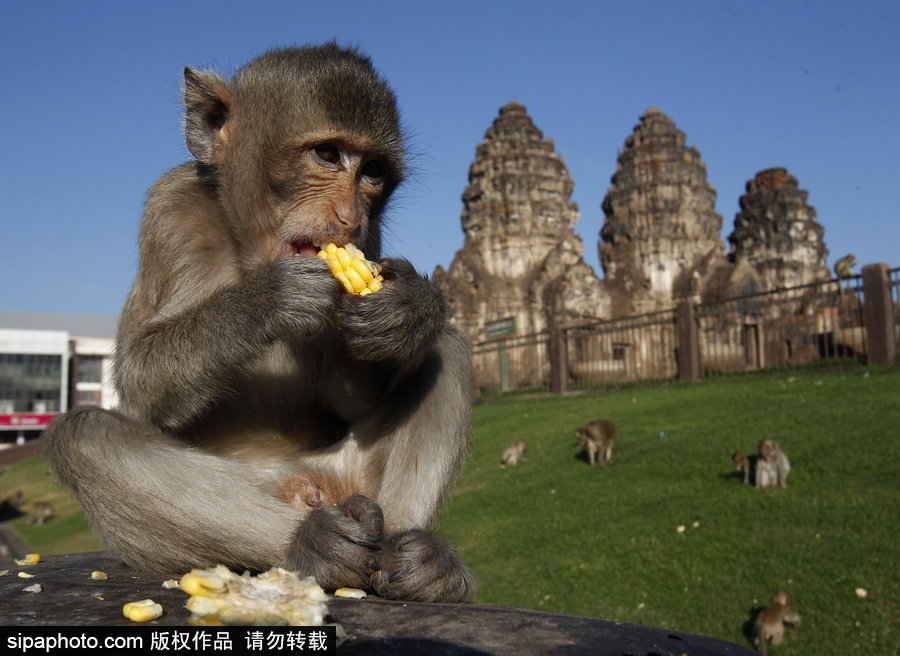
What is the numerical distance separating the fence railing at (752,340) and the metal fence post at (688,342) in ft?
0.08

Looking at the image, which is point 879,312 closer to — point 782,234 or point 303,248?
point 303,248

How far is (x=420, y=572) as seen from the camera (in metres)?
2.28

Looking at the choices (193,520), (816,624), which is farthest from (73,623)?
(816,624)

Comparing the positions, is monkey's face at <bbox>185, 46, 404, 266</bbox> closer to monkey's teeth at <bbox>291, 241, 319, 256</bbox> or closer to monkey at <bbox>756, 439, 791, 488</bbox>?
monkey's teeth at <bbox>291, 241, 319, 256</bbox>

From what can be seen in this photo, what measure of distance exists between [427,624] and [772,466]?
26.6ft

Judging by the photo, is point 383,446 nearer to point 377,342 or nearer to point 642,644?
point 377,342

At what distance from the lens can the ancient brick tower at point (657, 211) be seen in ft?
146

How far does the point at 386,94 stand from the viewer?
298 centimetres

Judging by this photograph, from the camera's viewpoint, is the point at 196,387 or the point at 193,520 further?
the point at 196,387

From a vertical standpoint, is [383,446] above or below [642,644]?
above

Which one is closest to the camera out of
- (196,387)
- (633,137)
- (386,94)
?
(196,387)

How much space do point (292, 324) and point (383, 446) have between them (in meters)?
0.68

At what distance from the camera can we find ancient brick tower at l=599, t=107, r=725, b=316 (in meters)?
44.5

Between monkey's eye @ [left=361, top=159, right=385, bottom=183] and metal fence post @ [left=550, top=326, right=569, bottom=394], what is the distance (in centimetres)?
1957
